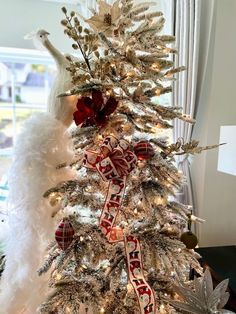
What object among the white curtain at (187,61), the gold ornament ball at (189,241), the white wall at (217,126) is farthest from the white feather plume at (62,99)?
the white wall at (217,126)

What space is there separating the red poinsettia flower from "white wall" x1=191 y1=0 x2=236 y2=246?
1.31 metres

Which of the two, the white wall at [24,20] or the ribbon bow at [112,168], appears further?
the white wall at [24,20]

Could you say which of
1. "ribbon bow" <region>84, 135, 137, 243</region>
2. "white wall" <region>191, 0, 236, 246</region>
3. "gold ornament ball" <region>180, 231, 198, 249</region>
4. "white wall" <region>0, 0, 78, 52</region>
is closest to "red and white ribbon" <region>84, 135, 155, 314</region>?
"ribbon bow" <region>84, 135, 137, 243</region>

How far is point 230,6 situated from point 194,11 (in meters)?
0.25

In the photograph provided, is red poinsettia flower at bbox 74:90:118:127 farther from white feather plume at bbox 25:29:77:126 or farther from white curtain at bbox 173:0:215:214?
white curtain at bbox 173:0:215:214

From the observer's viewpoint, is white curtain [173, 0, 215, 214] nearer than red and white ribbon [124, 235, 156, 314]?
No

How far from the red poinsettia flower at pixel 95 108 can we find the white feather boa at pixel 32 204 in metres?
0.20

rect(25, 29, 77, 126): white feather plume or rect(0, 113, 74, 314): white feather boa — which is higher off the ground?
rect(25, 29, 77, 126): white feather plume

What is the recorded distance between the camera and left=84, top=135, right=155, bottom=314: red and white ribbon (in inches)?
35.6

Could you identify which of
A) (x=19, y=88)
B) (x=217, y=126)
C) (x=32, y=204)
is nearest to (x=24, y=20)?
(x=19, y=88)

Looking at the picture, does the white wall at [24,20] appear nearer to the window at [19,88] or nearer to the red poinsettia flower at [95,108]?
the window at [19,88]

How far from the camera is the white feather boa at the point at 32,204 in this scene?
3.60 ft

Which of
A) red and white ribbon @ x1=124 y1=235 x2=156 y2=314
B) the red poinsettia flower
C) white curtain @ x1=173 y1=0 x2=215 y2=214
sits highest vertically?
white curtain @ x1=173 y1=0 x2=215 y2=214

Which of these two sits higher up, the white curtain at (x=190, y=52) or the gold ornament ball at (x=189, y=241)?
the white curtain at (x=190, y=52)
